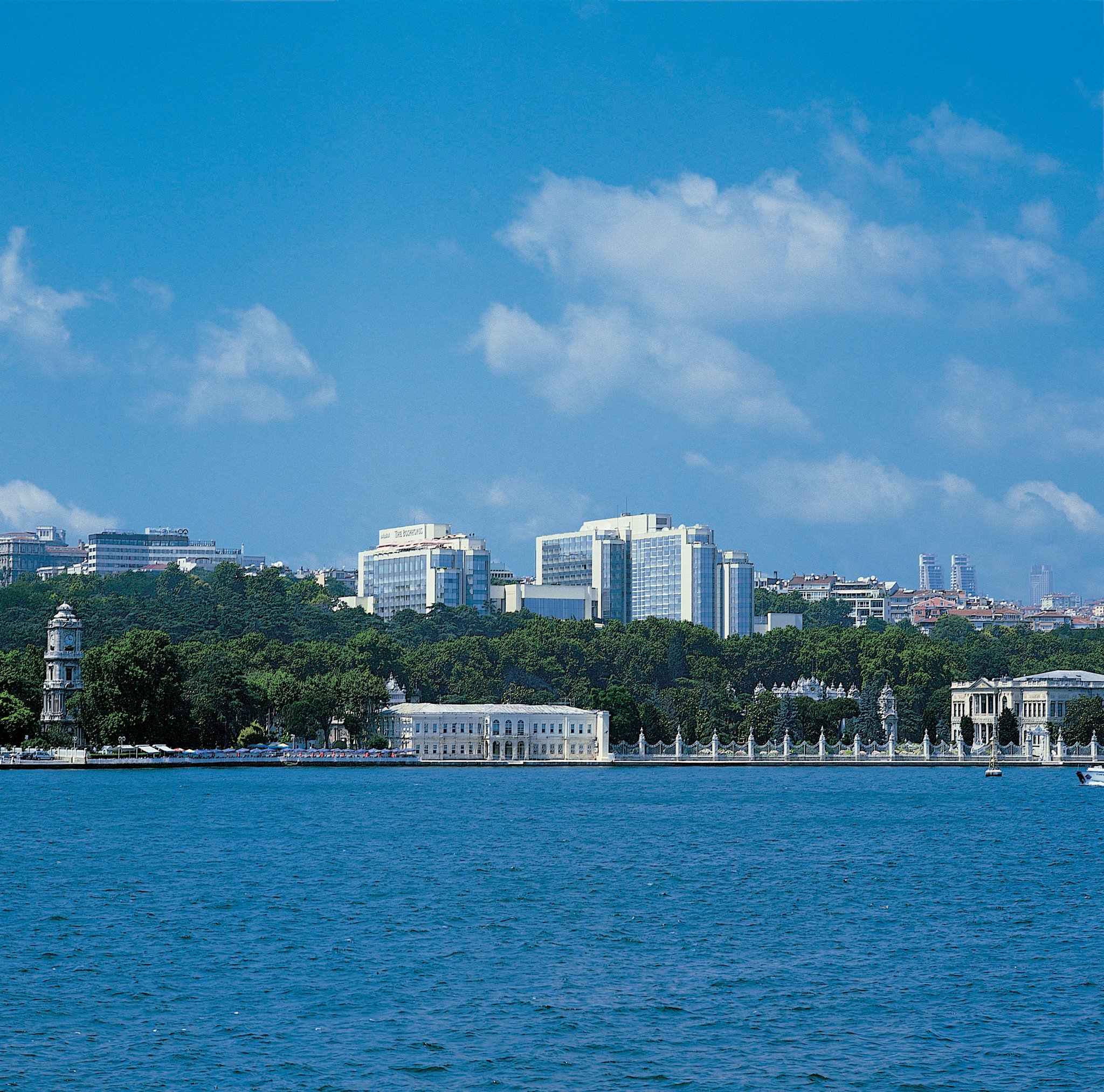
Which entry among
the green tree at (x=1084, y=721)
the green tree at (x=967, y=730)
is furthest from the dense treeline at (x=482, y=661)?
the green tree at (x=967, y=730)

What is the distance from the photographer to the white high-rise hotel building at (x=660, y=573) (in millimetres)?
176750

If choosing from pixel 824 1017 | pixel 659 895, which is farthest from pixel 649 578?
pixel 824 1017

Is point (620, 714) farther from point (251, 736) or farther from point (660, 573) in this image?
point (660, 573)

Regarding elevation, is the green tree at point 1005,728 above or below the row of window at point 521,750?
above

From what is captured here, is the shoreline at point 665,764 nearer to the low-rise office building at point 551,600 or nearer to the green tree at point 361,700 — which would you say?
the green tree at point 361,700

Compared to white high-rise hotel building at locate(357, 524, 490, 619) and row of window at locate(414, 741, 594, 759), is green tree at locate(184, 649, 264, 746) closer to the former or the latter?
row of window at locate(414, 741, 594, 759)

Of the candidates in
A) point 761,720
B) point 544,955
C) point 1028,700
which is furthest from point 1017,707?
point 544,955

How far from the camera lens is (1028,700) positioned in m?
132

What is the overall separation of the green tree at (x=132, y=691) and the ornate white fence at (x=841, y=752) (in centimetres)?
3221

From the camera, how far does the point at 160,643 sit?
93.6 metres

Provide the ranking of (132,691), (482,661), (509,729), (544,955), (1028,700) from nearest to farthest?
(544,955)
(132,691)
(509,729)
(1028,700)
(482,661)

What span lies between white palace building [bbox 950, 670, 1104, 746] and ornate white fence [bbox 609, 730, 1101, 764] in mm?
4191

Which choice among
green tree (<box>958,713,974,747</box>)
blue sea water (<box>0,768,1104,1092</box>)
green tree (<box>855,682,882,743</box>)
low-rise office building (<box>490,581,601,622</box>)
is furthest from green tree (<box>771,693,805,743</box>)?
blue sea water (<box>0,768,1104,1092</box>)

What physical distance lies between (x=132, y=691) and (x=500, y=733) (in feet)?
100.0
